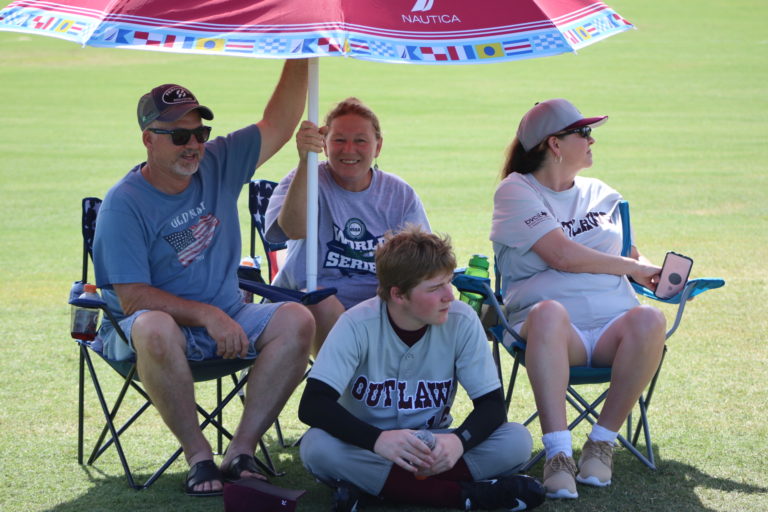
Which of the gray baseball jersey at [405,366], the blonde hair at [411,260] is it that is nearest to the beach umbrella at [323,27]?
the blonde hair at [411,260]

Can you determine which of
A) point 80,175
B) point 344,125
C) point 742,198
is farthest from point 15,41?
point 344,125

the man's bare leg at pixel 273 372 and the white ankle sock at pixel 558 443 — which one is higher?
the man's bare leg at pixel 273 372

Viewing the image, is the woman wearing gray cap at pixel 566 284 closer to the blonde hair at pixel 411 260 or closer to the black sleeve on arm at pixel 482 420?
the black sleeve on arm at pixel 482 420

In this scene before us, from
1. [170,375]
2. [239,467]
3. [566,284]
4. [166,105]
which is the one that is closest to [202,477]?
[239,467]

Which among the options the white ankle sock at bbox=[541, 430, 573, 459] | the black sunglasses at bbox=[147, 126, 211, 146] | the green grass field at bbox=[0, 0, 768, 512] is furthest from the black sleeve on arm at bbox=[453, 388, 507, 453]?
the black sunglasses at bbox=[147, 126, 211, 146]

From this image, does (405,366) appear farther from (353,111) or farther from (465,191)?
(465,191)

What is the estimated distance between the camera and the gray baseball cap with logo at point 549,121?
14.9 feet

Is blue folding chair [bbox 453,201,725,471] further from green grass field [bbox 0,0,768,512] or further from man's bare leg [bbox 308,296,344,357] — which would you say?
man's bare leg [bbox 308,296,344,357]

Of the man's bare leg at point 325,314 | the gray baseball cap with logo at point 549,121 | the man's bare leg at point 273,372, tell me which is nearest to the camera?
the man's bare leg at point 273,372

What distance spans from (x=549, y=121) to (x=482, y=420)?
1375 mm

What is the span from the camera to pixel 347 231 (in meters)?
4.66

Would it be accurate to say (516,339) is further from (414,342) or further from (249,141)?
(249,141)

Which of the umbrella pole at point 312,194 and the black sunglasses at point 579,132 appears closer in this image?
the umbrella pole at point 312,194

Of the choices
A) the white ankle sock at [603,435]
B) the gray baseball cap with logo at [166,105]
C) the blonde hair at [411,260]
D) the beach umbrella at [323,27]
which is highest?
the beach umbrella at [323,27]
